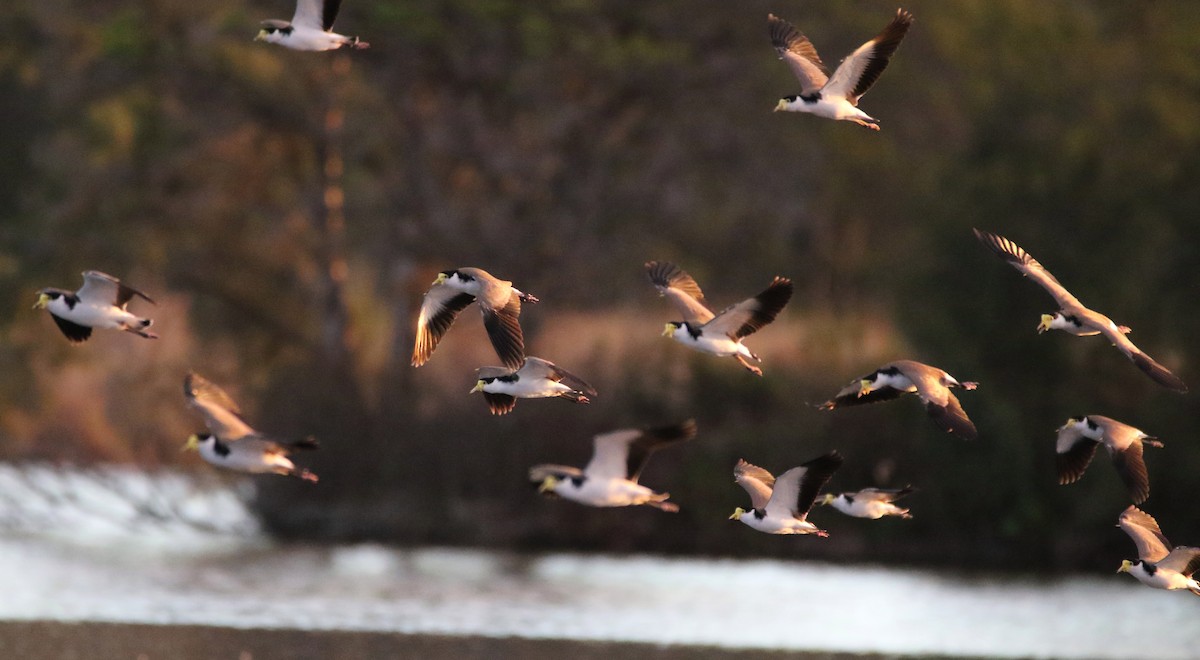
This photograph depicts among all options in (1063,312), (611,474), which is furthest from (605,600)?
(1063,312)

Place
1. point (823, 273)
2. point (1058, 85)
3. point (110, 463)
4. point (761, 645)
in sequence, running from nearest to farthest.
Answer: point (761, 645) → point (110, 463) → point (1058, 85) → point (823, 273)

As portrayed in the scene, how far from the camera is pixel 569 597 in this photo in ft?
87.8

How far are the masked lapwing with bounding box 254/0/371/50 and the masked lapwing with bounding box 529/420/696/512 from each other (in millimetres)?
3254

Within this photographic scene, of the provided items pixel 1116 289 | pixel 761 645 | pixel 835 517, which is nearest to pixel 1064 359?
pixel 1116 289

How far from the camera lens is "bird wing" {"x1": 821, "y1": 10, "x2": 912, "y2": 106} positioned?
1460 centimetres

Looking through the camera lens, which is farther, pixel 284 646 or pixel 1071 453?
pixel 284 646

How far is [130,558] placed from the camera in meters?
30.7

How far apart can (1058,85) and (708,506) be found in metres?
19.2

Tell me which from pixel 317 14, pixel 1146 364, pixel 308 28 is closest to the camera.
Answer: pixel 1146 364

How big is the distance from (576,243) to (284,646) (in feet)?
55.8

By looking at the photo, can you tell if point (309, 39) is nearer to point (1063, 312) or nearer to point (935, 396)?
point (935, 396)

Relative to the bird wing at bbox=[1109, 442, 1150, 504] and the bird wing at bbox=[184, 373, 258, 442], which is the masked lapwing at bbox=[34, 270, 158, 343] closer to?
the bird wing at bbox=[184, 373, 258, 442]

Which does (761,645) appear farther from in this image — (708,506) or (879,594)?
(708,506)

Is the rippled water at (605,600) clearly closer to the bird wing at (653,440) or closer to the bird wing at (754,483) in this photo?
the bird wing at (754,483)
